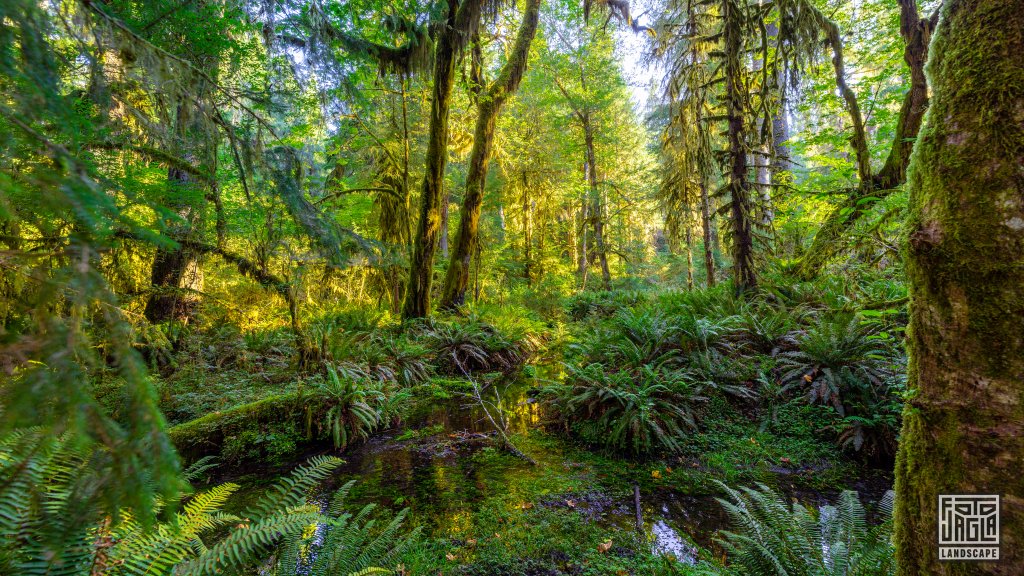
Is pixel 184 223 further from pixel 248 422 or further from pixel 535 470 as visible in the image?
pixel 535 470

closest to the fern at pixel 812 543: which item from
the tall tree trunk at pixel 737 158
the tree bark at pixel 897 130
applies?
the tree bark at pixel 897 130

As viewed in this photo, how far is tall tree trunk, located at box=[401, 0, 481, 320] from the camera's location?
7.56 metres

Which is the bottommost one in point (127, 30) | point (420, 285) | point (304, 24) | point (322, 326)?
point (322, 326)

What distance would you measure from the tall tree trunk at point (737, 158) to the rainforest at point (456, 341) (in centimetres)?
5

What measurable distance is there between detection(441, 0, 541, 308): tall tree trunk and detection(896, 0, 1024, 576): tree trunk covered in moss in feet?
27.8

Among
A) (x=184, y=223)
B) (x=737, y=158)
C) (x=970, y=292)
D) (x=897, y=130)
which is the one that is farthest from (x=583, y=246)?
(x=970, y=292)

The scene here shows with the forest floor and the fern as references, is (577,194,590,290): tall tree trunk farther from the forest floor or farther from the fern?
the fern

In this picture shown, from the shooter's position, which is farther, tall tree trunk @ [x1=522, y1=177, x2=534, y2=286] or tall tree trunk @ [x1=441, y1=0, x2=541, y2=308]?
tall tree trunk @ [x1=522, y1=177, x2=534, y2=286]

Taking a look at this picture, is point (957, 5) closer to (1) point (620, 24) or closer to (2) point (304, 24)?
(2) point (304, 24)

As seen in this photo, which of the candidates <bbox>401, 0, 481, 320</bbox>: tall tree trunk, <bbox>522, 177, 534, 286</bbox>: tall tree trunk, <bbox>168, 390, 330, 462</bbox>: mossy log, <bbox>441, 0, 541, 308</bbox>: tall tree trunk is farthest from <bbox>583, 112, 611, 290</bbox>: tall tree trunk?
<bbox>168, 390, 330, 462</bbox>: mossy log

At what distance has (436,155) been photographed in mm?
8305

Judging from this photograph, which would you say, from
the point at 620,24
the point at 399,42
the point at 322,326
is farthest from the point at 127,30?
the point at 620,24

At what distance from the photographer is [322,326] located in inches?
271

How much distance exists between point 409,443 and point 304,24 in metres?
5.23
